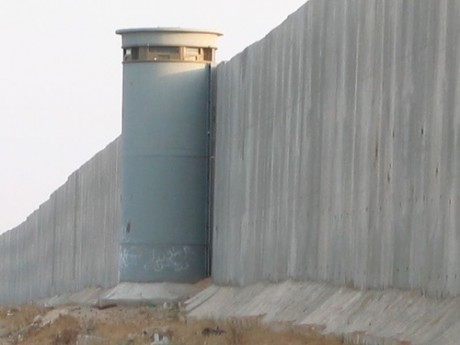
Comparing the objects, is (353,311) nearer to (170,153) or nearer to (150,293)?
(150,293)

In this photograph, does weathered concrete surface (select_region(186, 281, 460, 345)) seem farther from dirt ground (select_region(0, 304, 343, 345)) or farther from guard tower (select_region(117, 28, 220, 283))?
guard tower (select_region(117, 28, 220, 283))

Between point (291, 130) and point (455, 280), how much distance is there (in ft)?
27.9

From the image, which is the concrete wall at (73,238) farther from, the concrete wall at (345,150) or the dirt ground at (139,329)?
the concrete wall at (345,150)

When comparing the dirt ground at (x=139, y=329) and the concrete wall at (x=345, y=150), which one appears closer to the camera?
the concrete wall at (x=345, y=150)

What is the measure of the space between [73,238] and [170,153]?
53.9 feet

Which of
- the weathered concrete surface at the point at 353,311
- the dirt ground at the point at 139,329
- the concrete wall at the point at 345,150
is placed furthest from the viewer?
the dirt ground at the point at 139,329

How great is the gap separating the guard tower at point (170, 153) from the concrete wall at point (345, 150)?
0.92m

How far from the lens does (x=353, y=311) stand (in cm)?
1786

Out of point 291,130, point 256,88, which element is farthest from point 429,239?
point 256,88

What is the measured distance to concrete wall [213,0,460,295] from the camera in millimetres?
16000

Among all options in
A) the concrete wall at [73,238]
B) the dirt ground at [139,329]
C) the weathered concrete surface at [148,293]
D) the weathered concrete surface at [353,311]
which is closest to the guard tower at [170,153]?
the weathered concrete surface at [148,293]

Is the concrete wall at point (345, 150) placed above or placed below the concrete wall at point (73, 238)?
above

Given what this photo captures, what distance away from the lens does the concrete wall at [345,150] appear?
16.0 m

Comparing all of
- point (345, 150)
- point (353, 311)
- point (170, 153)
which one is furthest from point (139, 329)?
point (170, 153)
